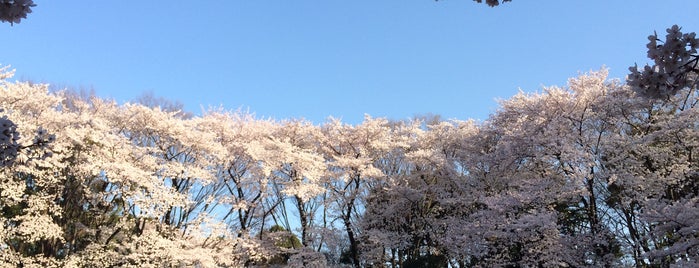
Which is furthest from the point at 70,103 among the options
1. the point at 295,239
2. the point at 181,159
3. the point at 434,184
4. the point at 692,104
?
the point at 692,104

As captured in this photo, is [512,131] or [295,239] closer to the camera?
[512,131]

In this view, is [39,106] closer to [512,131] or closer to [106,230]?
[106,230]

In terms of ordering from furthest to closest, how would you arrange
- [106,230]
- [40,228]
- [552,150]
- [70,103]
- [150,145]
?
[70,103], [150,145], [106,230], [552,150], [40,228]

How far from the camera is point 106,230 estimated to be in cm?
1440

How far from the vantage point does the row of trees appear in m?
12.7

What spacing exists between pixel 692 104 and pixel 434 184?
928cm

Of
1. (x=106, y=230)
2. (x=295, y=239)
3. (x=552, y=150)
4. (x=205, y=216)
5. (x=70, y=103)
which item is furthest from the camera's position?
(x=295, y=239)

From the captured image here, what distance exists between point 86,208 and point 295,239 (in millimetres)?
8543

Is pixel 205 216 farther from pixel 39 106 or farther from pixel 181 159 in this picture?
pixel 39 106

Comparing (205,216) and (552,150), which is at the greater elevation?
(552,150)

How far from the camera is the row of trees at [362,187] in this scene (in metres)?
12.7

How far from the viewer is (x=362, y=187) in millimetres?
19531

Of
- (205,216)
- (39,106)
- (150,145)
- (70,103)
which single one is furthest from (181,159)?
(70,103)

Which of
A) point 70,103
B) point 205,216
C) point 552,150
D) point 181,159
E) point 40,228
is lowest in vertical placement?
point 40,228
